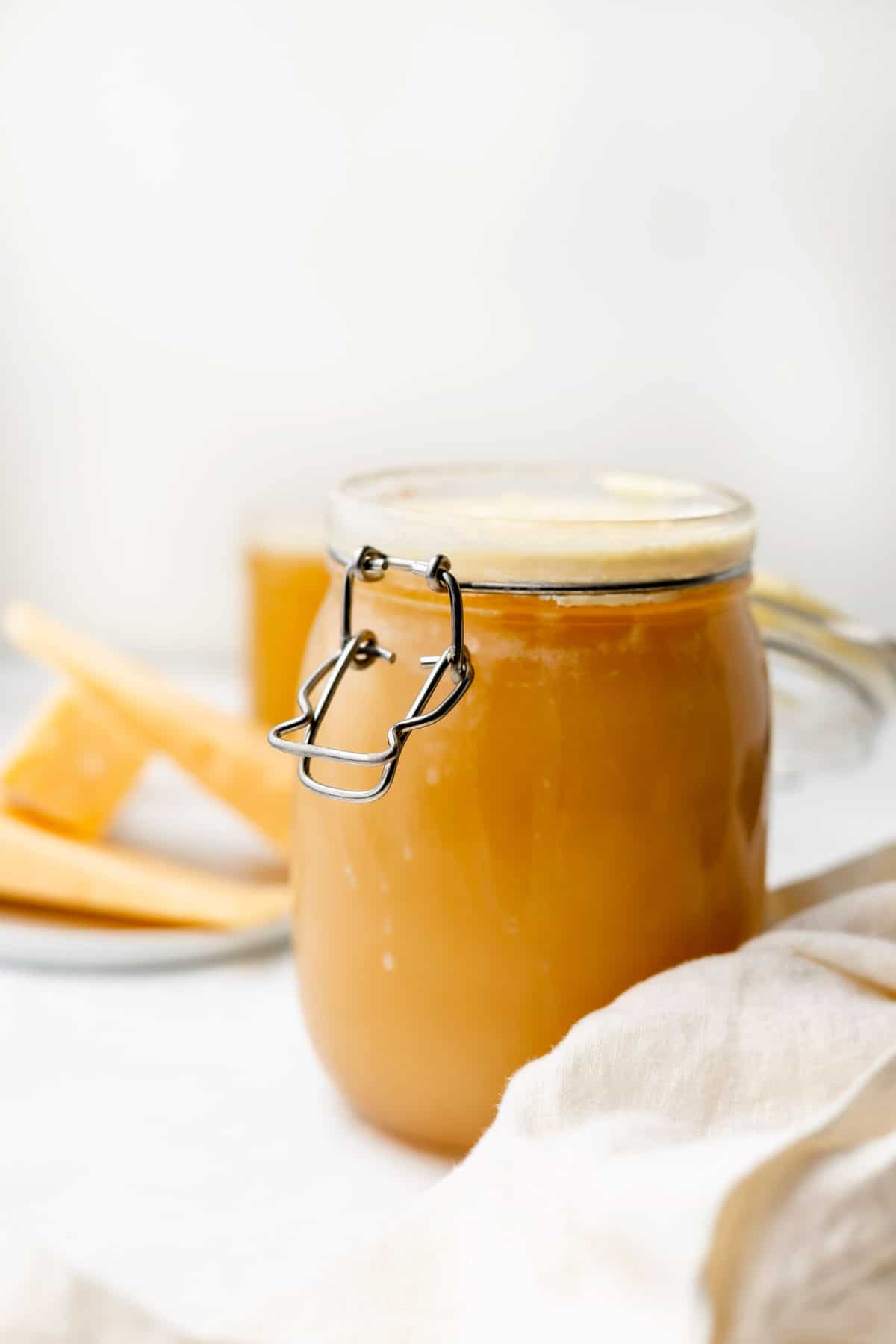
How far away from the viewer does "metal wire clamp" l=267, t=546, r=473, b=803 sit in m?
0.46

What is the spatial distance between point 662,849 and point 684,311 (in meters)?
0.84

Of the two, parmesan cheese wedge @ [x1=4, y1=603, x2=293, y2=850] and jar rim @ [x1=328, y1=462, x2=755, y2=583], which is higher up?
jar rim @ [x1=328, y1=462, x2=755, y2=583]

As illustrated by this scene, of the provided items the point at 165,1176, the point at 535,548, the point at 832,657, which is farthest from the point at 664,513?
the point at 165,1176

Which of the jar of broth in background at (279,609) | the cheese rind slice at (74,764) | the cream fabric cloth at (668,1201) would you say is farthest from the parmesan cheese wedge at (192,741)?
the cream fabric cloth at (668,1201)

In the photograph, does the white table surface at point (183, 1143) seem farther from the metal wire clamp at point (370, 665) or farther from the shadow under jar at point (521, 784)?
the metal wire clamp at point (370, 665)

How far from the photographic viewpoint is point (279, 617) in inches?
42.8

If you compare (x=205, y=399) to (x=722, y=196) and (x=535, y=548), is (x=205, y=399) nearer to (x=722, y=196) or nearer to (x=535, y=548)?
(x=722, y=196)

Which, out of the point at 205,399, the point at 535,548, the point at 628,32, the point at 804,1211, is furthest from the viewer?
the point at 205,399

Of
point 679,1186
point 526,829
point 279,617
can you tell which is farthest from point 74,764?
point 679,1186

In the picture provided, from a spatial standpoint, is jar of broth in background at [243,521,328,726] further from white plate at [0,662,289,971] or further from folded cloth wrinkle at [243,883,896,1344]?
folded cloth wrinkle at [243,883,896,1344]

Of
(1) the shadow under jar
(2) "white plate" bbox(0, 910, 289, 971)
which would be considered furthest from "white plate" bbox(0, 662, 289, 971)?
(1) the shadow under jar

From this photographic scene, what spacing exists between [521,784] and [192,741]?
0.39 meters

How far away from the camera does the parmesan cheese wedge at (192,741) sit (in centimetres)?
83

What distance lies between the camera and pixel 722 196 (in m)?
1.20
